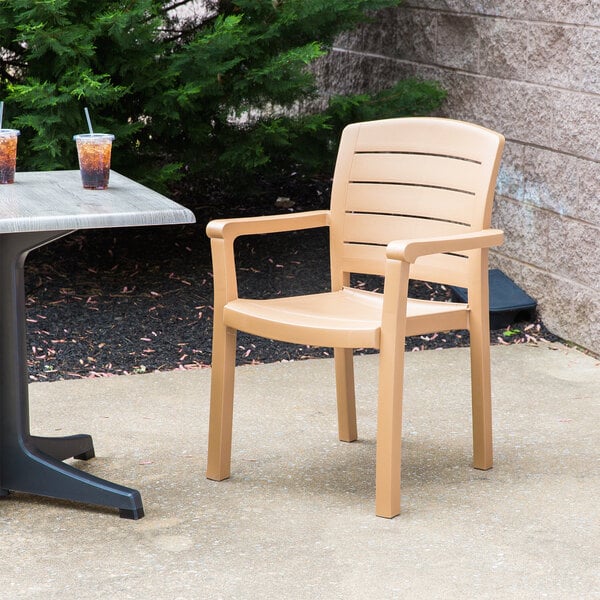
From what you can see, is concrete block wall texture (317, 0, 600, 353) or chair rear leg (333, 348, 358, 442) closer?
chair rear leg (333, 348, 358, 442)

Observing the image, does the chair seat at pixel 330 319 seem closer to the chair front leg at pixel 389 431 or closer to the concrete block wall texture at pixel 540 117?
the chair front leg at pixel 389 431

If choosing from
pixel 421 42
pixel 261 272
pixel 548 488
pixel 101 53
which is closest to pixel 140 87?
pixel 101 53

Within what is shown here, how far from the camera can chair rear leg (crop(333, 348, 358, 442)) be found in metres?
3.68

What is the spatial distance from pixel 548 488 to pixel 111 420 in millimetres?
1519

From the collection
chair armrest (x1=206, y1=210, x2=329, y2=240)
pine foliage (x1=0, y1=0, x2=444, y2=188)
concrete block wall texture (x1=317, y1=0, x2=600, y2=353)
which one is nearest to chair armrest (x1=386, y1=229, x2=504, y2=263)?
chair armrest (x1=206, y1=210, x2=329, y2=240)

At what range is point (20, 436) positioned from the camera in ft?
10.4

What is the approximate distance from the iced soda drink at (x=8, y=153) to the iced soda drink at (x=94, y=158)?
175mm

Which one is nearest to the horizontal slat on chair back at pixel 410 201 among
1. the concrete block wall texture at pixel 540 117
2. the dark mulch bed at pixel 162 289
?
the dark mulch bed at pixel 162 289

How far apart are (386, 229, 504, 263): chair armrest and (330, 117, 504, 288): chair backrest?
5.2 inches

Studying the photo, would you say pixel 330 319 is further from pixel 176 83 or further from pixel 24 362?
pixel 176 83

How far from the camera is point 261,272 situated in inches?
225

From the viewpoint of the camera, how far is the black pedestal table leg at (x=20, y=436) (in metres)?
3.08

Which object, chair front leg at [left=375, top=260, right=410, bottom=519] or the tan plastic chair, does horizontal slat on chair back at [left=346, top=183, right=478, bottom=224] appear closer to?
the tan plastic chair

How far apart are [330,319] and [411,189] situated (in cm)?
61
